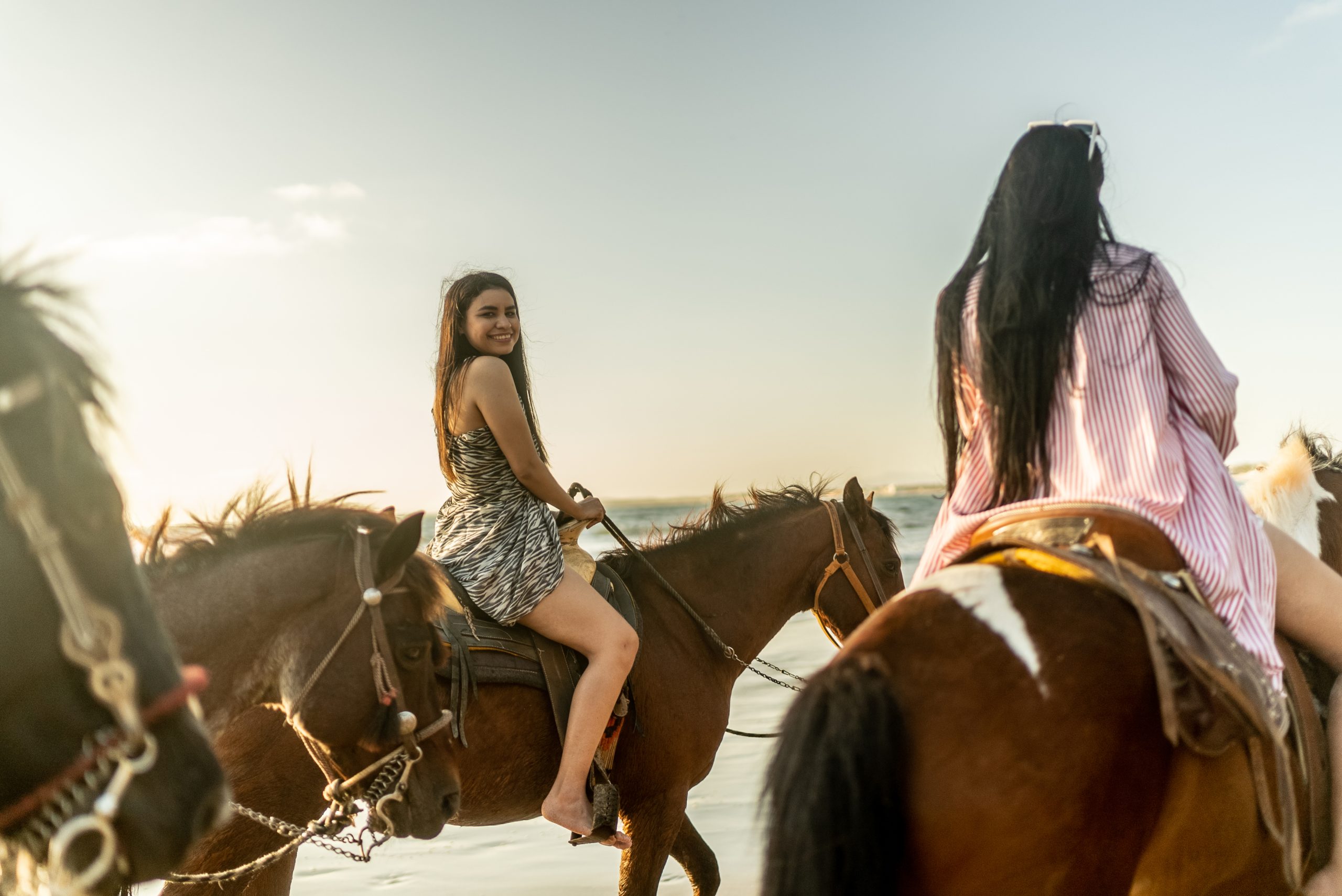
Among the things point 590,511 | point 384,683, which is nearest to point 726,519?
point 590,511

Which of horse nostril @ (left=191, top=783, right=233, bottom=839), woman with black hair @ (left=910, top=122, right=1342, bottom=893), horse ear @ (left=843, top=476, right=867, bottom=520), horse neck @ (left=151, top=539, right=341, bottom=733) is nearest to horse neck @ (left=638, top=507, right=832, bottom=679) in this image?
horse ear @ (left=843, top=476, right=867, bottom=520)

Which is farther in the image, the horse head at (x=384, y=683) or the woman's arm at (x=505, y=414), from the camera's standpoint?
the woman's arm at (x=505, y=414)

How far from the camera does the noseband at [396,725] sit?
10.2ft

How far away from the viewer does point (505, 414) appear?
12.0 feet

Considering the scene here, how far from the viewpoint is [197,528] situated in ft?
10.4

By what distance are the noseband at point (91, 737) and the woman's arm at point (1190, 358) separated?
193cm

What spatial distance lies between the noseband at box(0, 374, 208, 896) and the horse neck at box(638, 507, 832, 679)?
10.2 ft

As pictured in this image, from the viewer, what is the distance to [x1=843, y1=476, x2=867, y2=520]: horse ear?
193 inches

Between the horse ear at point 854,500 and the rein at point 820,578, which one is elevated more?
the horse ear at point 854,500

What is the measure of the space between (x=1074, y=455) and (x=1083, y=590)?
14.0 inches

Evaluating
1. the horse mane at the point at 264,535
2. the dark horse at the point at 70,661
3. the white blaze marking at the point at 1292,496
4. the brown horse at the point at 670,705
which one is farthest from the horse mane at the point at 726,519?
the dark horse at the point at 70,661

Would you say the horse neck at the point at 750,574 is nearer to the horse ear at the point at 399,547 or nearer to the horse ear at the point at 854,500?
the horse ear at the point at 854,500

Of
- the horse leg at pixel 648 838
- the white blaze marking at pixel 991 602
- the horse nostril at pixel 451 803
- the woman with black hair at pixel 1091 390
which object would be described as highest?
the woman with black hair at pixel 1091 390

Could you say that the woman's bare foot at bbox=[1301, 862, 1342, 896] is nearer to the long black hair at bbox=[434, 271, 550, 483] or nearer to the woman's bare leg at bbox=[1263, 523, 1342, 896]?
the woman's bare leg at bbox=[1263, 523, 1342, 896]
